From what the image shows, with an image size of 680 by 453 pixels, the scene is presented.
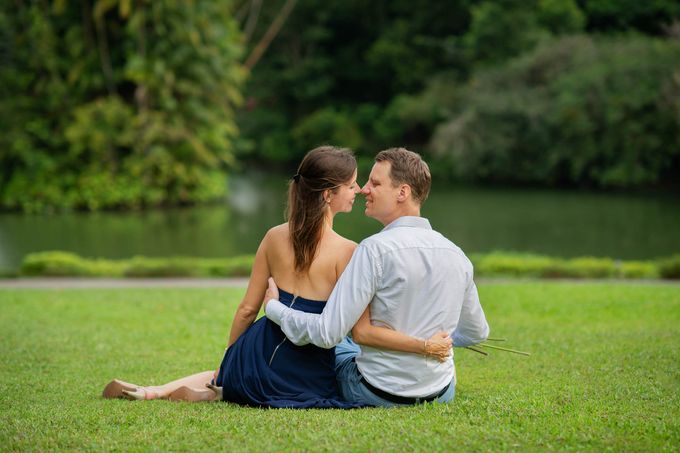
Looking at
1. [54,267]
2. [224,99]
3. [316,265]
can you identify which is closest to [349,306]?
[316,265]

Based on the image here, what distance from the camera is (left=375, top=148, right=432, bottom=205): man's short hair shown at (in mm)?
4207

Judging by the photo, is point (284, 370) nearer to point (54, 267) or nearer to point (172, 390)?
point (172, 390)

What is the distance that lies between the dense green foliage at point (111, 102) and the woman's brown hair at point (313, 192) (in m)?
22.1

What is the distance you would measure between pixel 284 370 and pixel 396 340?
0.67 meters

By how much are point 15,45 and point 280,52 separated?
2205cm

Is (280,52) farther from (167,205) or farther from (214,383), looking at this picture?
(214,383)

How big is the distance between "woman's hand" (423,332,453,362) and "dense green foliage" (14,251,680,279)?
28.0 feet

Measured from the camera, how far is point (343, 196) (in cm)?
449

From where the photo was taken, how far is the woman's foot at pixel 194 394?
4.71m

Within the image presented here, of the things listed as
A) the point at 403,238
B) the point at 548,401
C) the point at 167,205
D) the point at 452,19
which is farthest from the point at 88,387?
the point at 452,19

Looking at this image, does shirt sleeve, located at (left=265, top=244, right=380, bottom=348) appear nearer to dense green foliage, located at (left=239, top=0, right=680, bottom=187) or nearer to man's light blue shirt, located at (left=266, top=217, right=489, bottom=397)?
man's light blue shirt, located at (left=266, top=217, right=489, bottom=397)

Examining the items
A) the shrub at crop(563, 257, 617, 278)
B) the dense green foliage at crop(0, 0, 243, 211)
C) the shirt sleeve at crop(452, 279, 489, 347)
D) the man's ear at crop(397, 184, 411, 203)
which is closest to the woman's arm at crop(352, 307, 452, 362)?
the shirt sleeve at crop(452, 279, 489, 347)

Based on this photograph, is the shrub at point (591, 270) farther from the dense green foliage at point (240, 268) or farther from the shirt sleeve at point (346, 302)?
the shirt sleeve at point (346, 302)

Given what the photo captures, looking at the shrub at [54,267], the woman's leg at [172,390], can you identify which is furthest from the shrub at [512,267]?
the woman's leg at [172,390]
